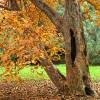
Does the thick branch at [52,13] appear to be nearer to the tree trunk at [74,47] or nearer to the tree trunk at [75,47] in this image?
the tree trunk at [74,47]

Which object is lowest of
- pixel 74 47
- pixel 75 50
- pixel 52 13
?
pixel 75 50

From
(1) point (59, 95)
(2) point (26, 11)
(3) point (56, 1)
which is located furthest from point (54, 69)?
(3) point (56, 1)

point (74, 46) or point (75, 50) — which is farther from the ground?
point (74, 46)

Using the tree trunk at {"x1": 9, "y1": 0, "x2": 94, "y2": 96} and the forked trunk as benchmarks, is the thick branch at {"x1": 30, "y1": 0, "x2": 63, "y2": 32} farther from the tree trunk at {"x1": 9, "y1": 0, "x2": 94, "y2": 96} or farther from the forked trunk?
the forked trunk

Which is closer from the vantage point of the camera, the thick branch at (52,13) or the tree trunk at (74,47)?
the tree trunk at (74,47)

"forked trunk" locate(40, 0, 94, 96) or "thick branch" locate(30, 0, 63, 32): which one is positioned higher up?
"thick branch" locate(30, 0, 63, 32)

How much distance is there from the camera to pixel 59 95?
15781 millimetres

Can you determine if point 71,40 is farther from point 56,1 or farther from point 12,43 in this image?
point 56,1

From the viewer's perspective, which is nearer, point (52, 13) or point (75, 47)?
point (75, 47)

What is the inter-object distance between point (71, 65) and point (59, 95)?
5.96ft

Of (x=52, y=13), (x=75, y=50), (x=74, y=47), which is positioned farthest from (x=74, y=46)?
(x=52, y=13)

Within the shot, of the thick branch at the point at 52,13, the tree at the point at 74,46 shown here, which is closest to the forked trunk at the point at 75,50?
the tree at the point at 74,46

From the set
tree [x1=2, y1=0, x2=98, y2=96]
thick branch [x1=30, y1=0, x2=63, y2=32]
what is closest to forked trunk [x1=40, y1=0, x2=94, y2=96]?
tree [x1=2, y1=0, x2=98, y2=96]

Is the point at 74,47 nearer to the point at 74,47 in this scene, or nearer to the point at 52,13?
the point at 74,47
